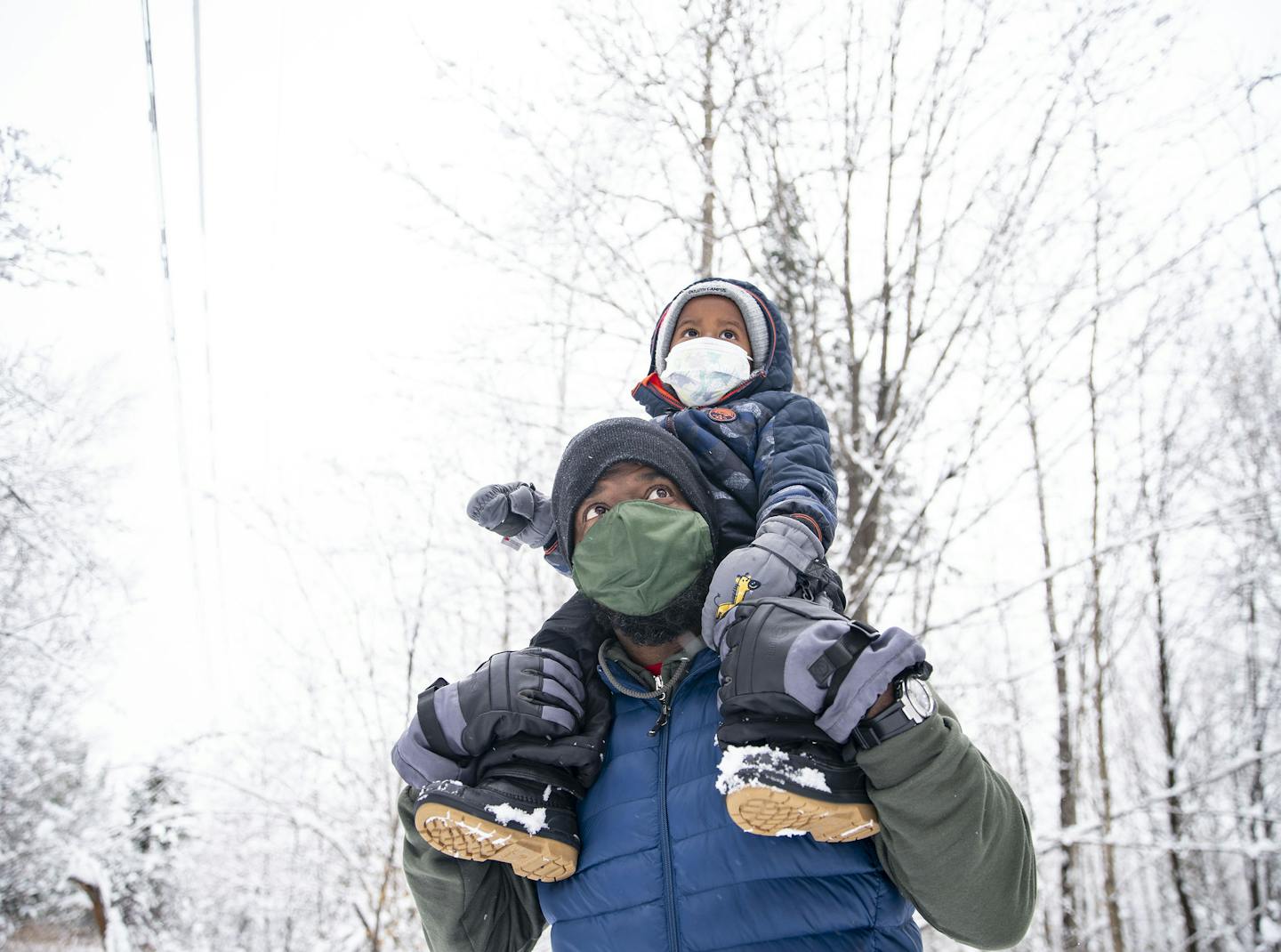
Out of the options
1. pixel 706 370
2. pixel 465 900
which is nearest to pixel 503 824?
pixel 465 900

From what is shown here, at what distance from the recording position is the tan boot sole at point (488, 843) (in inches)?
48.2

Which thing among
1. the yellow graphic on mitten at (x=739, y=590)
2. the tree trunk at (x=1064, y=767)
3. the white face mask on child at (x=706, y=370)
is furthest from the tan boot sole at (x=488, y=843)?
the tree trunk at (x=1064, y=767)

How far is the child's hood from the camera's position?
2.20 m

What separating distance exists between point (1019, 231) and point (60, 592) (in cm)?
1240

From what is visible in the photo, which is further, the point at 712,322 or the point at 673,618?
the point at 712,322

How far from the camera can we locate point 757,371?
221 centimetres

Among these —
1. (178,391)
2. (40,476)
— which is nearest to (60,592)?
(40,476)

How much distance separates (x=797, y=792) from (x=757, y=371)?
1.43 meters

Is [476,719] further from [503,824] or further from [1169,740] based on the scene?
[1169,740]

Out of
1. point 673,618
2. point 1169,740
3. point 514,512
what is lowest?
point 673,618

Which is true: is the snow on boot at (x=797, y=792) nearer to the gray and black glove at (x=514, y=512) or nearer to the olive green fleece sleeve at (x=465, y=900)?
the olive green fleece sleeve at (x=465, y=900)

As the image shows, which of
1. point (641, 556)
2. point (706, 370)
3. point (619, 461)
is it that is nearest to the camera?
point (641, 556)

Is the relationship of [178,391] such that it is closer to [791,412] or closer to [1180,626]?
[791,412]

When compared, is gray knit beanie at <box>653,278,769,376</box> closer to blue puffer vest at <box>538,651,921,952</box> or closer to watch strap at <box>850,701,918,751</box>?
blue puffer vest at <box>538,651,921,952</box>
